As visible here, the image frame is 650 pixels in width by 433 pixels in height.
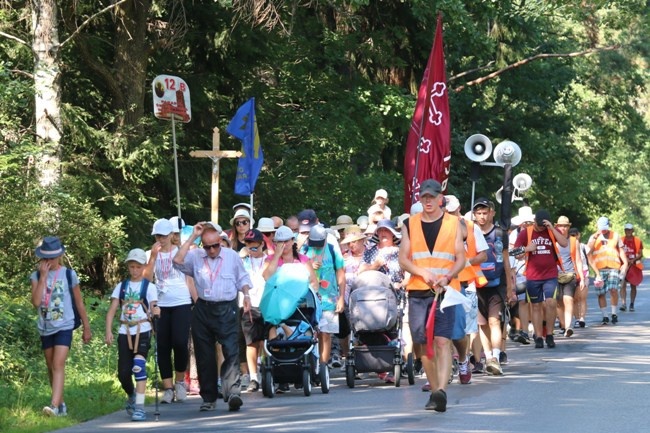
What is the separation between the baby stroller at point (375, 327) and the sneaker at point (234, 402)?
2.41m

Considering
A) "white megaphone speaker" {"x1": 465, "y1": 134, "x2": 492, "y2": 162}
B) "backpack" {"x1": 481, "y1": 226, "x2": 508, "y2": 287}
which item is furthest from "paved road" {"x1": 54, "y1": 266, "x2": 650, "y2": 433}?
"white megaphone speaker" {"x1": 465, "y1": 134, "x2": 492, "y2": 162}

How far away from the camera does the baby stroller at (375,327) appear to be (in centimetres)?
1591

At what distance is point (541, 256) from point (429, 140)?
7.53ft

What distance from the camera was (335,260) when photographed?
667 inches

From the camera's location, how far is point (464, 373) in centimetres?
1574

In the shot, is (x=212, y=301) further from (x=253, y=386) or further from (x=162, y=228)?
(x=253, y=386)

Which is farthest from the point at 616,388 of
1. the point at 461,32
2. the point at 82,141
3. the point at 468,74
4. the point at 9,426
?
the point at 468,74

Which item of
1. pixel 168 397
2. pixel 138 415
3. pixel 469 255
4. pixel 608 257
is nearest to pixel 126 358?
pixel 138 415

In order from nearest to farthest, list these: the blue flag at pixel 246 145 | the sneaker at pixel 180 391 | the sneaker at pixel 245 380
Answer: the sneaker at pixel 180 391 < the sneaker at pixel 245 380 < the blue flag at pixel 246 145

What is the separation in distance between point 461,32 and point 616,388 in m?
17.6

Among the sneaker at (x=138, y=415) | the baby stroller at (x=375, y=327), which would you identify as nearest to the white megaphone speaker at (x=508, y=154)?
the baby stroller at (x=375, y=327)

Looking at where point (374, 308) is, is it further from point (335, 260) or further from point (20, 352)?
point (20, 352)

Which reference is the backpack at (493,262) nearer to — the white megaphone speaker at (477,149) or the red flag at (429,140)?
the white megaphone speaker at (477,149)

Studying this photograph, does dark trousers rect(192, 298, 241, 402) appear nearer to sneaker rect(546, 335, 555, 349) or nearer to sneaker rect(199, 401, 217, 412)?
sneaker rect(199, 401, 217, 412)
